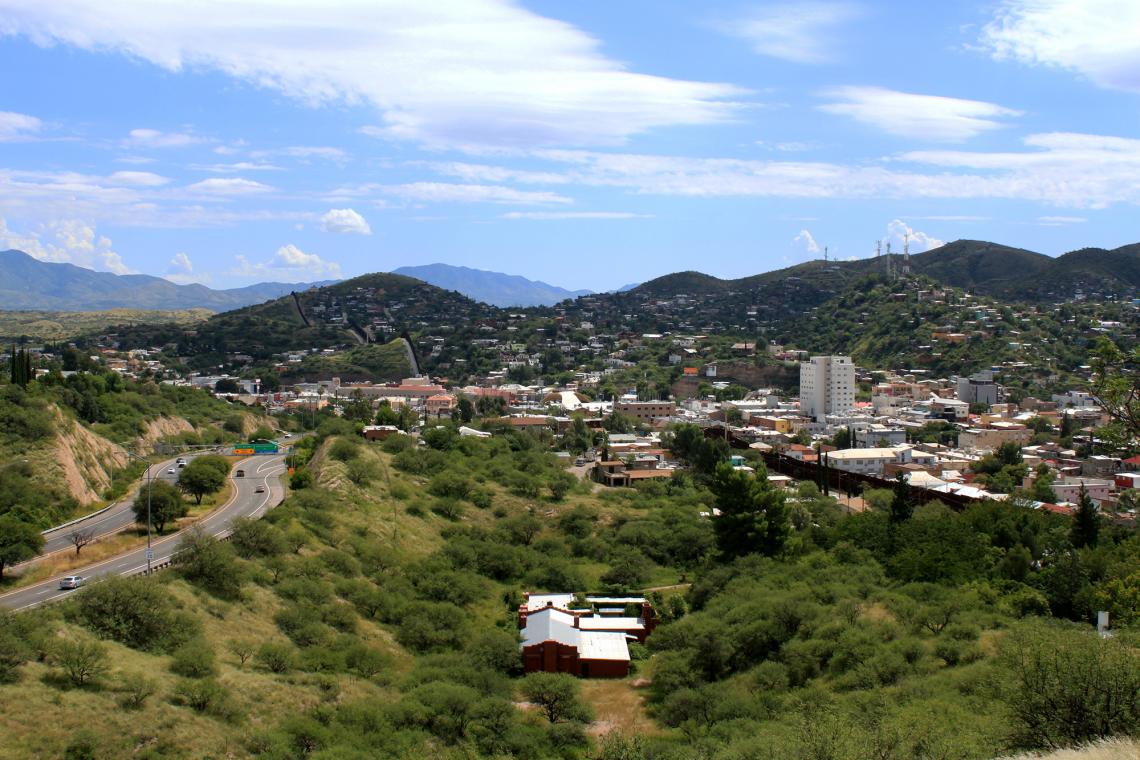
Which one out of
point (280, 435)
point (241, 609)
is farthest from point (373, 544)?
point (280, 435)

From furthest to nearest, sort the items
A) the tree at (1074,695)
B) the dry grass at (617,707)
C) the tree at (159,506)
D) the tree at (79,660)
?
the tree at (159,506) < the dry grass at (617,707) < the tree at (79,660) < the tree at (1074,695)

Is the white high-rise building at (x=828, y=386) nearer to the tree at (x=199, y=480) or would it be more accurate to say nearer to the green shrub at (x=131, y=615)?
the tree at (x=199, y=480)

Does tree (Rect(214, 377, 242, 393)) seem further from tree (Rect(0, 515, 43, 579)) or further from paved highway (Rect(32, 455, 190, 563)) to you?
tree (Rect(0, 515, 43, 579))

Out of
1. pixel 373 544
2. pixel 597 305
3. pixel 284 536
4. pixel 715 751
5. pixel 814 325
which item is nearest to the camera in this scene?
pixel 715 751

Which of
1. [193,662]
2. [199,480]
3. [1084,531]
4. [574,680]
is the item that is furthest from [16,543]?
[1084,531]

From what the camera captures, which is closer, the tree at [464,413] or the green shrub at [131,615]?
the green shrub at [131,615]

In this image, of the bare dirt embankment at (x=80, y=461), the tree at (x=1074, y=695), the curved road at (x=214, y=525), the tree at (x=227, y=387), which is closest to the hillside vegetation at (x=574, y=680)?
the tree at (x=1074, y=695)

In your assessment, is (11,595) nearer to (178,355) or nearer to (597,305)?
(178,355)
